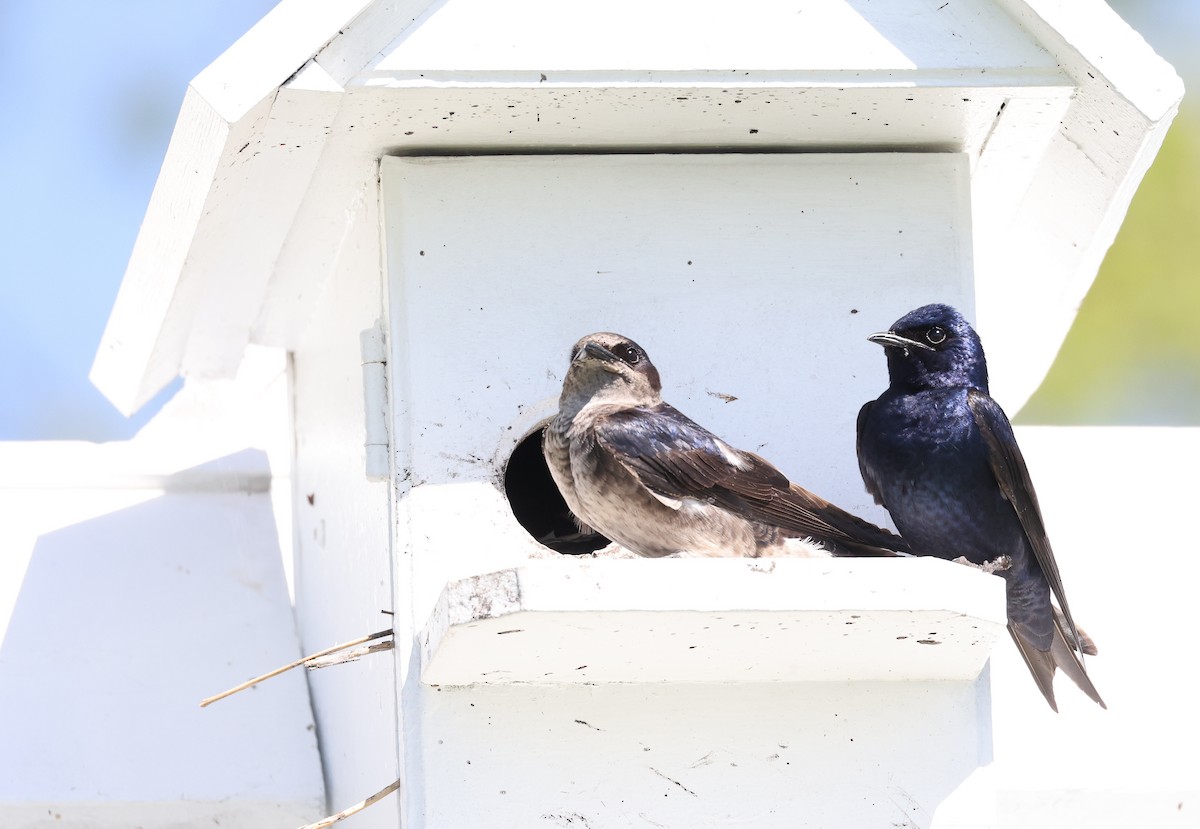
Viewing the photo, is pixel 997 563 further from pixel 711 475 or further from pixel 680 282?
pixel 680 282

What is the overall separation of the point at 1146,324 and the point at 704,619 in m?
8.24

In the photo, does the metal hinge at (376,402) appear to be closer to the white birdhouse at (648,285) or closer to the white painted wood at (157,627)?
the white birdhouse at (648,285)

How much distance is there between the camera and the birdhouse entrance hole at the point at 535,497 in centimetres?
452

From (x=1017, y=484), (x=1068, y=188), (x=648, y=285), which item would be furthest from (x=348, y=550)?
(x=1068, y=188)

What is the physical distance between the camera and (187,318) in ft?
13.8

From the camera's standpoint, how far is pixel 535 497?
4.55 metres

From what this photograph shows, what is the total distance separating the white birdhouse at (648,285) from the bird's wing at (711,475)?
190 millimetres

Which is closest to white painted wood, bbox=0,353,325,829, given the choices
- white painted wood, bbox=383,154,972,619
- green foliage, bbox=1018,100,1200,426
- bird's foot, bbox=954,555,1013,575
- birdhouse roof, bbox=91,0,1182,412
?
birdhouse roof, bbox=91,0,1182,412

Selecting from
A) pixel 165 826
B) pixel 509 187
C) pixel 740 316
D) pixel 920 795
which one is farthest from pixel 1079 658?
pixel 165 826

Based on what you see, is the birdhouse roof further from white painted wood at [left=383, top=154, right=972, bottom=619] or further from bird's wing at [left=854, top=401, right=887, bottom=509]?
bird's wing at [left=854, top=401, right=887, bottom=509]

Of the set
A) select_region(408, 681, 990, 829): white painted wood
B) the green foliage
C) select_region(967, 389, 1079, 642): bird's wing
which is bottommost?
select_region(408, 681, 990, 829): white painted wood

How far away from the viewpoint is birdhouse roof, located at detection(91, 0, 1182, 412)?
3.32m

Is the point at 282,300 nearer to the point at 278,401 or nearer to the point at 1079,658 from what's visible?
the point at 278,401

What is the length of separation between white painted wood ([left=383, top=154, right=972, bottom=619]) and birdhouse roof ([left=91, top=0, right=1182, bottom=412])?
0.22 feet
